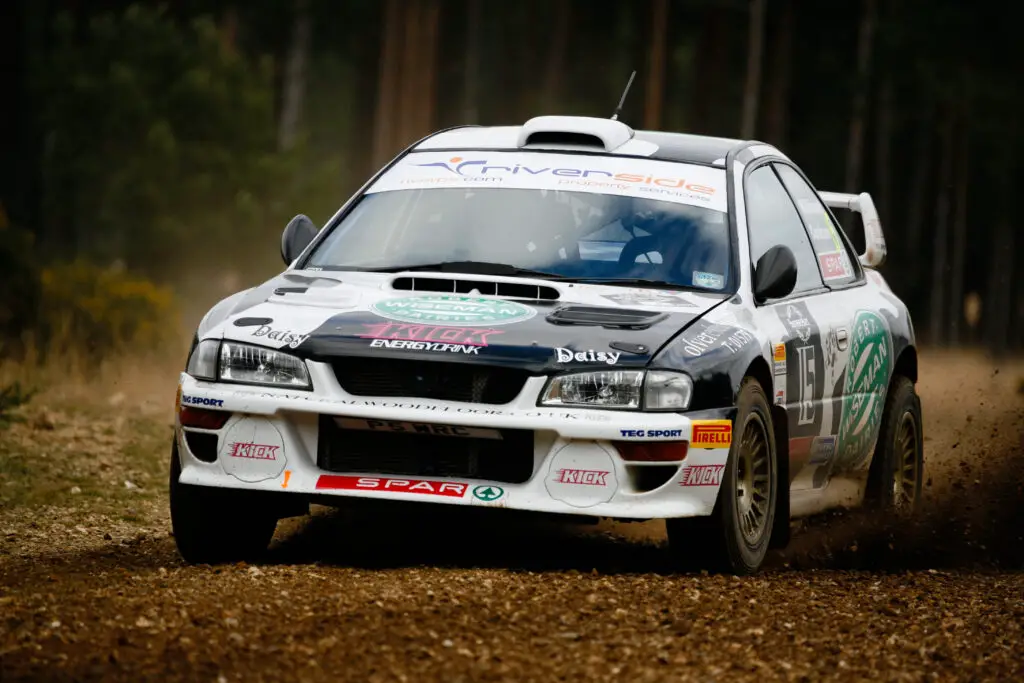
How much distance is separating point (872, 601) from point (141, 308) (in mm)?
11911

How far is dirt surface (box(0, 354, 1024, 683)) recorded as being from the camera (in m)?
5.47

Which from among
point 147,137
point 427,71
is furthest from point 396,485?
point 427,71

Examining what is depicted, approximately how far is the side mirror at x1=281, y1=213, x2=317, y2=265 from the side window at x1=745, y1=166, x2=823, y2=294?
75.0 inches

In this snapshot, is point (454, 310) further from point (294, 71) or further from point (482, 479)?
point (294, 71)

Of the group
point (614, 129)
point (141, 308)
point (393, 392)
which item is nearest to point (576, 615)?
point (393, 392)

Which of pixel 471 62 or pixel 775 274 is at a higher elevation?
pixel 471 62

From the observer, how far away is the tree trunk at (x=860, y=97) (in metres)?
48.7

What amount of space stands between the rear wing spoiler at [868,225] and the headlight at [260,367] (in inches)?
154

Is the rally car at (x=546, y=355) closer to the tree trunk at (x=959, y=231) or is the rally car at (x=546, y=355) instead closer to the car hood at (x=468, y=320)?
the car hood at (x=468, y=320)

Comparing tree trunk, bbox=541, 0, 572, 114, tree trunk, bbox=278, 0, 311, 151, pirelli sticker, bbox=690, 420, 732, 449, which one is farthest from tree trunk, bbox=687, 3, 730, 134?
pirelli sticker, bbox=690, 420, 732, 449

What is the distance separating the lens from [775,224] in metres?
8.70

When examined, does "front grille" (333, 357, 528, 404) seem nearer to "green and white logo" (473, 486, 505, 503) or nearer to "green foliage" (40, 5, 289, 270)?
"green and white logo" (473, 486, 505, 503)

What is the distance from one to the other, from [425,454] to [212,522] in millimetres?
944

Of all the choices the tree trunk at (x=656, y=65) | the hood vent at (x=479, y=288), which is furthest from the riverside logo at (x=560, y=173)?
the tree trunk at (x=656, y=65)
